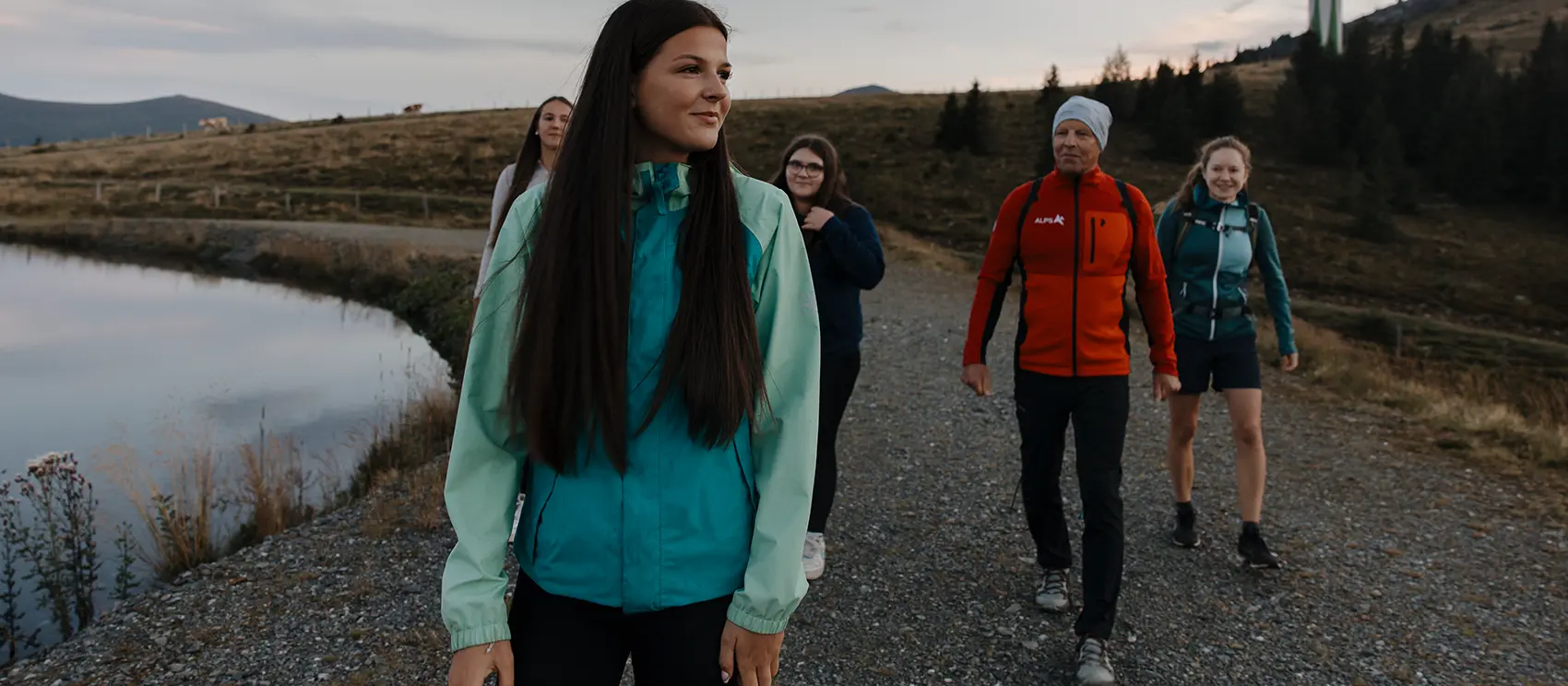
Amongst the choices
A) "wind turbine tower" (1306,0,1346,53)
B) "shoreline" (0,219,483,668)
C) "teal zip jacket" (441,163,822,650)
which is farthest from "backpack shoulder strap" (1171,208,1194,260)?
"wind turbine tower" (1306,0,1346,53)

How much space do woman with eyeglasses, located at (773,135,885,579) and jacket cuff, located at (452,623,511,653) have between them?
101 inches

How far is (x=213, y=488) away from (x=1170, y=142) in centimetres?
4108

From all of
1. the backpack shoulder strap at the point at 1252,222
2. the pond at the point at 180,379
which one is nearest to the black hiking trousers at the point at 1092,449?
the backpack shoulder strap at the point at 1252,222

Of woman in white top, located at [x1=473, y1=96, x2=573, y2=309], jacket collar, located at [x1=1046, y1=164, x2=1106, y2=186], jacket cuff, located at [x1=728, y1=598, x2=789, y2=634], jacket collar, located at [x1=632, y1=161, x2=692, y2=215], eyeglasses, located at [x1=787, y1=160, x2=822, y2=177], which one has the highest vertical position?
woman in white top, located at [x1=473, y1=96, x2=573, y2=309]

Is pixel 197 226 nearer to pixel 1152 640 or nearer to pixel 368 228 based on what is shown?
pixel 368 228

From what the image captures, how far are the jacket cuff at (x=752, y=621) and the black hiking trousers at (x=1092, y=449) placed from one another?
207 centimetres

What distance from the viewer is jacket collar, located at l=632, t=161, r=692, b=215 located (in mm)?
1616

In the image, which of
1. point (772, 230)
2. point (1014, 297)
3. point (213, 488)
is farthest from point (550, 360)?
point (1014, 297)

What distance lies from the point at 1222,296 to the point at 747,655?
3614 mm

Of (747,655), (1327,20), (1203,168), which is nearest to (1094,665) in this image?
(747,655)

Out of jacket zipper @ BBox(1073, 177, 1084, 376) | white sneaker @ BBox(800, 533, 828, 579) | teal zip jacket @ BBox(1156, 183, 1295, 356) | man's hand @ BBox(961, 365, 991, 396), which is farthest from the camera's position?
teal zip jacket @ BBox(1156, 183, 1295, 356)

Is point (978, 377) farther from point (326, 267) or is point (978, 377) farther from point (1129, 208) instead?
point (326, 267)

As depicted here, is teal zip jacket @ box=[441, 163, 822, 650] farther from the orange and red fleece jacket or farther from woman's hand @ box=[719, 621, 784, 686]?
the orange and red fleece jacket

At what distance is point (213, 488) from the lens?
6648 millimetres
